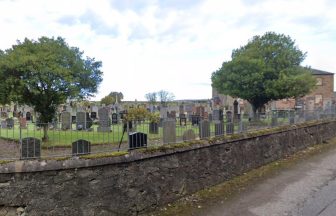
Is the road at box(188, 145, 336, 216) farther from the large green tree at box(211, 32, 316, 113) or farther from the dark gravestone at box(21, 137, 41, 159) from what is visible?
the large green tree at box(211, 32, 316, 113)

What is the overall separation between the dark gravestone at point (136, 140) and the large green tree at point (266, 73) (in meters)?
17.9

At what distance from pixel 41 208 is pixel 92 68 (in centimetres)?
955

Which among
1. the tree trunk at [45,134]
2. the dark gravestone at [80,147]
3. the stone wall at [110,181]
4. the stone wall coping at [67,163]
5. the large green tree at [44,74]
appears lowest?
the stone wall at [110,181]

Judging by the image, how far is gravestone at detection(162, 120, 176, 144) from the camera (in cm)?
791

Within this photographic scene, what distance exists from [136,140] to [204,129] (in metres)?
2.61

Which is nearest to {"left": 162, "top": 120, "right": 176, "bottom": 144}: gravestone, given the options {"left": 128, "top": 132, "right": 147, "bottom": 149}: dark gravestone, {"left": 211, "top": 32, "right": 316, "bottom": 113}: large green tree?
{"left": 128, "top": 132, "right": 147, "bottom": 149}: dark gravestone

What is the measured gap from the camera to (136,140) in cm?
706

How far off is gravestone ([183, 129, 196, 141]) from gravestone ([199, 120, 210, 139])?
27cm

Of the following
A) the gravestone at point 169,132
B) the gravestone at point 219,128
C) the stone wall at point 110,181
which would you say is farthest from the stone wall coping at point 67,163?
the gravestone at point 219,128

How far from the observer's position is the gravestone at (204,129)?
899 cm

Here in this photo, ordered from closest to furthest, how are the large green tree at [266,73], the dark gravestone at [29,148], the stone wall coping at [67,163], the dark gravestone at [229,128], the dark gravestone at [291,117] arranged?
the stone wall coping at [67,163], the dark gravestone at [29,148], the dark gravestone at [229,128], the dark gravestone at [291,117], the large green tree at [266,73]

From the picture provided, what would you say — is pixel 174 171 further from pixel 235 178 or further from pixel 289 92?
pixel 289 92

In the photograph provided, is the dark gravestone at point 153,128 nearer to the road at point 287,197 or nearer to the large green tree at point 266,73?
the road at point 287,197

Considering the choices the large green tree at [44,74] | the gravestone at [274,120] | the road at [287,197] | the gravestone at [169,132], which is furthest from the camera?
the gravestone at [274,120]
